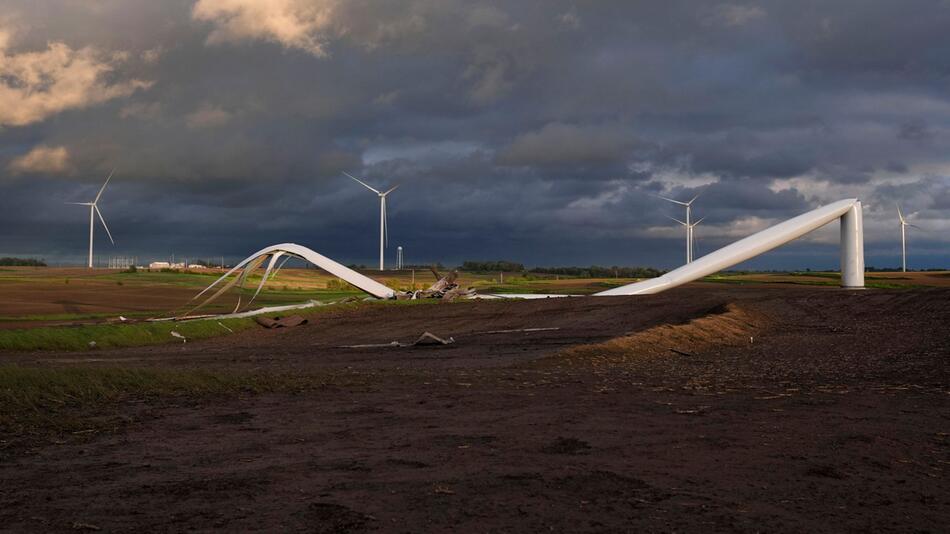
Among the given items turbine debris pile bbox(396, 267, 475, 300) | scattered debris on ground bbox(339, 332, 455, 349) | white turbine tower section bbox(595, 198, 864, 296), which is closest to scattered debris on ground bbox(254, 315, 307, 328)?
turbine debris pile bbox(396, 267, 475, 300)

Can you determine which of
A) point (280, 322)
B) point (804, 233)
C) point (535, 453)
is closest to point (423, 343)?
point (280, 322)

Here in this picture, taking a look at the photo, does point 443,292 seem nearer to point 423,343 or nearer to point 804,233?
point 423,343

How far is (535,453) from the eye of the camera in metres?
8.27

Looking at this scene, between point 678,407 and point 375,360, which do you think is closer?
point 678,407

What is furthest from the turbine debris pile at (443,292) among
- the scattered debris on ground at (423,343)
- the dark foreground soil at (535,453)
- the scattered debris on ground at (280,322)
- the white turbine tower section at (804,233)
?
the dark foreground soil at (535,453)

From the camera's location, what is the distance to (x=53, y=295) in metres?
53.8

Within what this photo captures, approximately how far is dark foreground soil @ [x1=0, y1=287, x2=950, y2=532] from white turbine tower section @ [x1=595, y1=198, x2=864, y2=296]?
58.9 ft

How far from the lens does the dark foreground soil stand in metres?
6.22

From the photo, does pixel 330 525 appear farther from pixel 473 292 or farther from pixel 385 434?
pixel 473 292

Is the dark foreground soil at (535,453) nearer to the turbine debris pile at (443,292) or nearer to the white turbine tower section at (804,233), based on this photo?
the white turbine tower section at (804,233)

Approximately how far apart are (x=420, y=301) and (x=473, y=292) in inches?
164

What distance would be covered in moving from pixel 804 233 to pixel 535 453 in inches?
1254

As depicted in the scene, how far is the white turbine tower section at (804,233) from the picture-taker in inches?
1417

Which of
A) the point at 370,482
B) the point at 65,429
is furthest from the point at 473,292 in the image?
the point at 370,482
